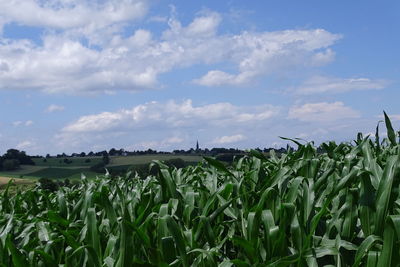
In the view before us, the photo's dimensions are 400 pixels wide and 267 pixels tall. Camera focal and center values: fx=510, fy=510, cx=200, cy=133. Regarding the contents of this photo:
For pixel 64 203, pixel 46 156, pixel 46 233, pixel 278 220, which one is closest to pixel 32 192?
pixel 64 203

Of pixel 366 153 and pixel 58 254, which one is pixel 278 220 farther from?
pixel 58 254

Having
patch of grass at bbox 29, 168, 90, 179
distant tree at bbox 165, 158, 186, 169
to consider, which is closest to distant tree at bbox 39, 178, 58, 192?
distant tree at bbox 165, 158, 186, 169

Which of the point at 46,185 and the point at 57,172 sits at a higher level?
the point at 46,185

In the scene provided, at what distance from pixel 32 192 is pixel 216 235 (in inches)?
95.9

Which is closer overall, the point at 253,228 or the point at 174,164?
the point at 253,228

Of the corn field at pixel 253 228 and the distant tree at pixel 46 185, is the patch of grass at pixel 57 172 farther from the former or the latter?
the corn field at pixel 253 228

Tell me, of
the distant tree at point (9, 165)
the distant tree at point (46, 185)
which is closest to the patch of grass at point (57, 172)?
the distant tree at point (9, 165)

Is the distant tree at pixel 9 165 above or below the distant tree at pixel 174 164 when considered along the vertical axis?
above

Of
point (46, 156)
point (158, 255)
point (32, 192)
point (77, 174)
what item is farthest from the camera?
point (46, 156)

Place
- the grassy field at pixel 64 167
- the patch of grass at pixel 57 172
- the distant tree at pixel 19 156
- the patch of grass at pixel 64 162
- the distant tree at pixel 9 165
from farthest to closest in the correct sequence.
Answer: the patch of grass at pixel 64 162, the distant tree at pixel 19 156, the distant tree at pixel 9 165, the patch of grass at pixel 57 172, the grassy field at pixel 64 167

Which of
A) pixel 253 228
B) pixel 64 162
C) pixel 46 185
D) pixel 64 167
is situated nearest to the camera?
pixel 253 228

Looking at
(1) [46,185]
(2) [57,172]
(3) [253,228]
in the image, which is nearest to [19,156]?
(2) [57,172]

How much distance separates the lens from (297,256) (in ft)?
7.38

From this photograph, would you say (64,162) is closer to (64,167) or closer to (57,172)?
(64,167)
